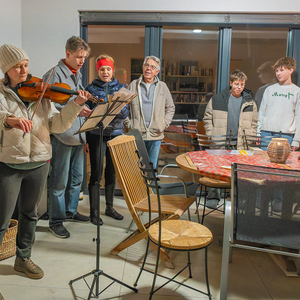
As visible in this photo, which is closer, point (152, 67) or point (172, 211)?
point (172, 211)

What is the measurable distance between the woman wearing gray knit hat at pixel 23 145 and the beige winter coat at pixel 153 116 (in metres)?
1.45

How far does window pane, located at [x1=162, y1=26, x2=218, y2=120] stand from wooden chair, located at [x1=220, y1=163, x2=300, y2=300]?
257cm

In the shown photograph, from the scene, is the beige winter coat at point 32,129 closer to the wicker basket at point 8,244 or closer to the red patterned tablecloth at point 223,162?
the wicker basket at point 8,244

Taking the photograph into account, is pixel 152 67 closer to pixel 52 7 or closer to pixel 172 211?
pixel 52 7

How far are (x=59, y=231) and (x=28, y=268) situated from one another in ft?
2.24

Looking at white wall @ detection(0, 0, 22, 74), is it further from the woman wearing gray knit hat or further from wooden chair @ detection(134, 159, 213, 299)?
wooden chair @ detection(134, 159, 213, 299)

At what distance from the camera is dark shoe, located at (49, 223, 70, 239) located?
281 cm

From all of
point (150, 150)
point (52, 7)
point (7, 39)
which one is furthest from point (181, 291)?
point (52, 7)

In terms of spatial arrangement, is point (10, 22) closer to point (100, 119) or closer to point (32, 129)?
point (32, 129)

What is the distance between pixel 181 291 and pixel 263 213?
2.72 ft

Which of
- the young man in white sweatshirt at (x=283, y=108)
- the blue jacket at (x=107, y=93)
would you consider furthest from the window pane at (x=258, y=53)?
the blue jacket at (x=107, y=93)

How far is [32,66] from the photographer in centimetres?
388

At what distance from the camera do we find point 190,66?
13.2 ft

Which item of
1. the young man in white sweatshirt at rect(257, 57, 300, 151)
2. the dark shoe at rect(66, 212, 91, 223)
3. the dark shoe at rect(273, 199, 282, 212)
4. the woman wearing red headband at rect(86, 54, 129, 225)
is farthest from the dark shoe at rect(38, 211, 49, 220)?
the young man in white sweatshirt at rect(257, 57, 300, 151)
